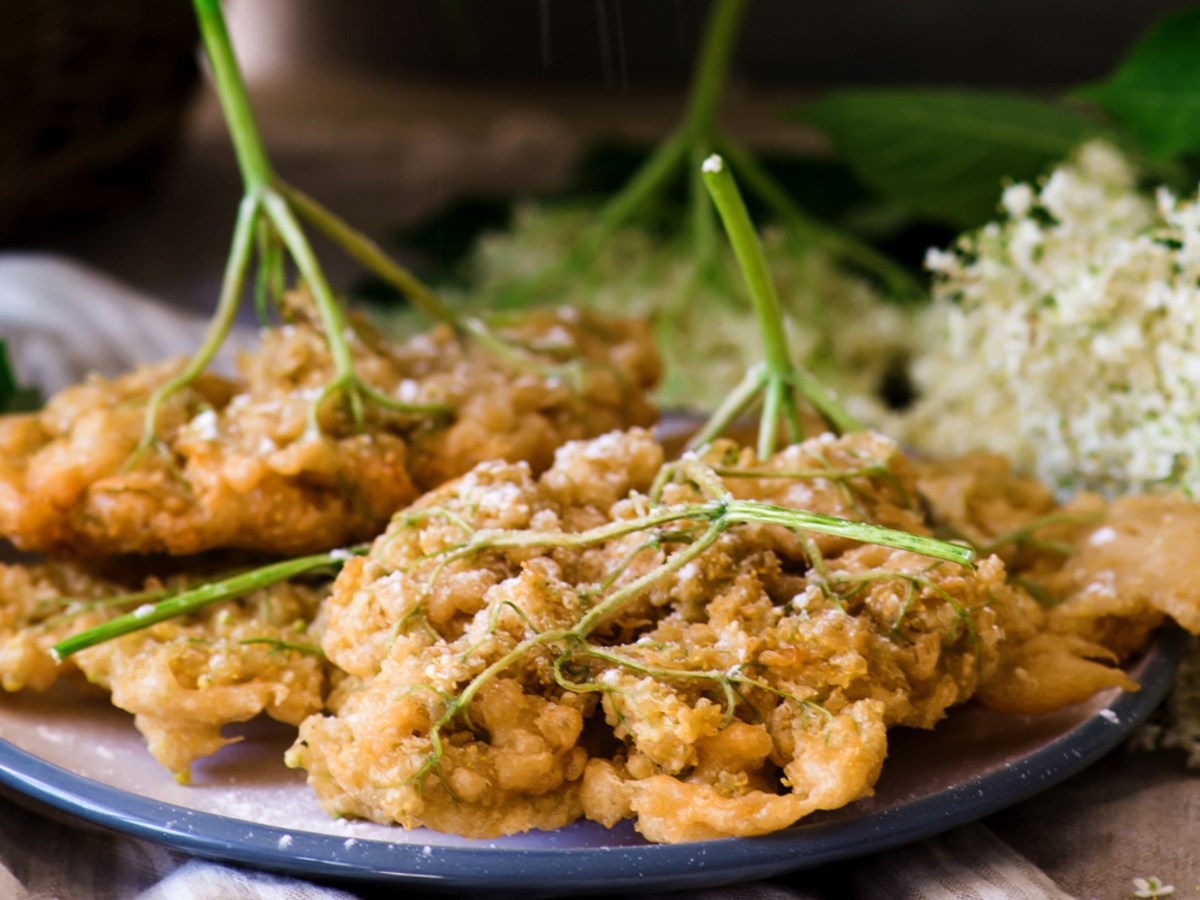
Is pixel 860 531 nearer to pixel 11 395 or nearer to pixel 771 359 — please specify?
pixel 771 359

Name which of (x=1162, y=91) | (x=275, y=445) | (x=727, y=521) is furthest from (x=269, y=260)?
(x=1162, y=91)

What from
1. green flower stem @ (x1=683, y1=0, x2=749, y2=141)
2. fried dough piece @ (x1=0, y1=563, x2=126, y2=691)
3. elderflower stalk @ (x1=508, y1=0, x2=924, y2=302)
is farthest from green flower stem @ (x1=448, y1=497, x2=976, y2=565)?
green flower stem @ (x1=683, y1=0, x2=749, y2=141)

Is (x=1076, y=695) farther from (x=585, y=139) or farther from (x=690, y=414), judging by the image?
(x=585, y=139)

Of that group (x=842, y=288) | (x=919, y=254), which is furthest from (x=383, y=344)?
(x=919, y=254)

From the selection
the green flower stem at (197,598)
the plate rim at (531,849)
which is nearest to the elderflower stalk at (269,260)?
the green flower stem at (197,598)

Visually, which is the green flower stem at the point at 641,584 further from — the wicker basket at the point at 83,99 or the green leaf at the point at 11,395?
the wicker basket at the point at 83,99

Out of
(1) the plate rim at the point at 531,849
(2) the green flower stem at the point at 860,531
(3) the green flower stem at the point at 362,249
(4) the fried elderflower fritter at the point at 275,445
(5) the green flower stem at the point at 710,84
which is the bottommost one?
(1) the plate rim at the point at 531,849
